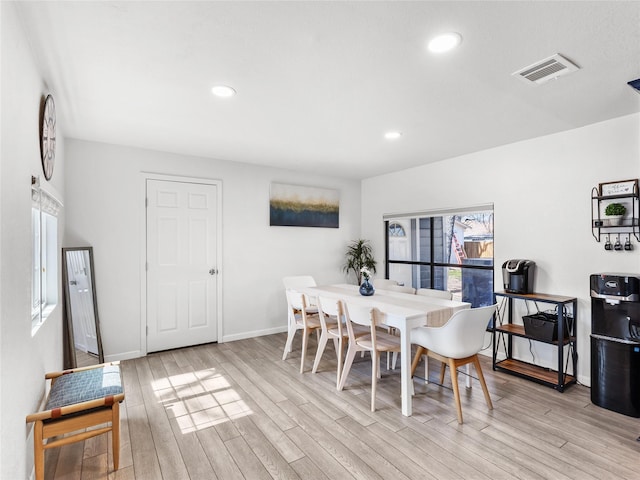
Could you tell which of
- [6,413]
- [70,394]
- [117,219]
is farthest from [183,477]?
[117,219]

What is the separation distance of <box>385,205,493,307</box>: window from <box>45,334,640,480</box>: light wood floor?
1282 millimetres

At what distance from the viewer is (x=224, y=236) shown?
4.47m

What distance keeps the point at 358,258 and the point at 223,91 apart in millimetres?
3689

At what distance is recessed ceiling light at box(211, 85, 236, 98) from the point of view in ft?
7.74

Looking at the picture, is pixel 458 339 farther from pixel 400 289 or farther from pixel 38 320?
pixel 38 320

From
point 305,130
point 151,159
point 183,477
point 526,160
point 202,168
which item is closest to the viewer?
point 183,477

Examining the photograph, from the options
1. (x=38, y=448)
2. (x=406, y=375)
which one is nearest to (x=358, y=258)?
(x=406, y=375)

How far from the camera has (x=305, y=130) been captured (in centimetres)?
327

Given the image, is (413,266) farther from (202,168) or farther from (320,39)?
(320,39)

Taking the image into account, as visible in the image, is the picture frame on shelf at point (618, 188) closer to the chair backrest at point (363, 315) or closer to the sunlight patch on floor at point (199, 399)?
the chair backrest at point (363, 315)

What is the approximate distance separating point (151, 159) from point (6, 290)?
2893 millimetres

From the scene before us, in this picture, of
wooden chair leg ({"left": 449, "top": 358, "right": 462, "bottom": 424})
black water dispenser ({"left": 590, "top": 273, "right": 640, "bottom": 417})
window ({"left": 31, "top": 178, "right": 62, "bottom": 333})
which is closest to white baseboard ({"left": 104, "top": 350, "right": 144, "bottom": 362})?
window ({"left": 31, "top": 178, "right": 62, "bottom": 333})

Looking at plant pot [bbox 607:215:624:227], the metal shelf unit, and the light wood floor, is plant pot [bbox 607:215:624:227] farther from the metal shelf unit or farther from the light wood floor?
the light wood floor

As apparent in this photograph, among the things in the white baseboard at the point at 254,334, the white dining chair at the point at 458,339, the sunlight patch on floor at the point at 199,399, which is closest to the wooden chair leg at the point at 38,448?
the sunlight patch on floor at the point at 199,399
